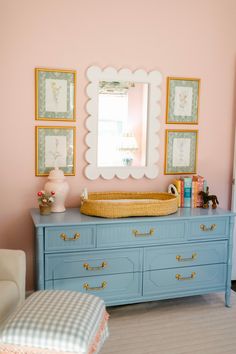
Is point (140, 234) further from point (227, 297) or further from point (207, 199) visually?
point (227, 297)

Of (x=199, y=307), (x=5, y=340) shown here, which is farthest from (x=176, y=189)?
(x=5, y=340)

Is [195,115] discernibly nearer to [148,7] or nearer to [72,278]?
[148,7]

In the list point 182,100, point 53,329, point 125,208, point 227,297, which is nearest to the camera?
point 53,329

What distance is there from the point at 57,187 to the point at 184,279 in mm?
1159

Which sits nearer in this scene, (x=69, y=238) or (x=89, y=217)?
(x=69, y=238)

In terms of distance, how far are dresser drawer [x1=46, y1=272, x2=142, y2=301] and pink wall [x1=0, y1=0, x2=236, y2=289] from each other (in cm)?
53

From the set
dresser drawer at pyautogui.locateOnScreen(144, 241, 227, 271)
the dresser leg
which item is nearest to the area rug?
the dresser leg

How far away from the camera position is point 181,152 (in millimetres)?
3186

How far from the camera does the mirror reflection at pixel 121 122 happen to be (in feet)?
9.57

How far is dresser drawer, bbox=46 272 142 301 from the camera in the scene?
2.51 metres

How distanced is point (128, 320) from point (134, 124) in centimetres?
148

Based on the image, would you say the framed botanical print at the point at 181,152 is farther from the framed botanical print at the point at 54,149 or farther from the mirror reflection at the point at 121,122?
the framed botanical print at the point at 54,149

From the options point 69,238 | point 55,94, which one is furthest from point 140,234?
point 55,94

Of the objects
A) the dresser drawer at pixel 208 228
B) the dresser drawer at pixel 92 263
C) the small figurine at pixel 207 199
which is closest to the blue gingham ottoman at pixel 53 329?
the dresser drawer at pixel 92 263
